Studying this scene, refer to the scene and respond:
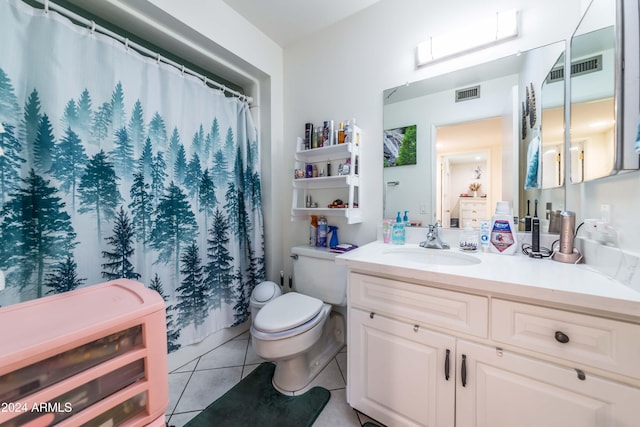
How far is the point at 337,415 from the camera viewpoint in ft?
4.03

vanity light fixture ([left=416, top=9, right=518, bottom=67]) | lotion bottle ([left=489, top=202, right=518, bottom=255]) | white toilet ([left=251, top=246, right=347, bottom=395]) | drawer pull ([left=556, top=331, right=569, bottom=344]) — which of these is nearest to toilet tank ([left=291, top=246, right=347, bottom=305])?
white toilet ([left=251, top=246, right=347, bottom=395])

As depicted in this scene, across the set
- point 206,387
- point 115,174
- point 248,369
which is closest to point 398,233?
point 248,369

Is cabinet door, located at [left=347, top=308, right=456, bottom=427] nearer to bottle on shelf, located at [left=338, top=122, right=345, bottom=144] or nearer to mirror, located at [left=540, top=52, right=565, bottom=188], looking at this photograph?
mirror, located at [left=540, top=52, right=565, bottom=188]

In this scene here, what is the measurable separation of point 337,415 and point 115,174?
1717 millimetres

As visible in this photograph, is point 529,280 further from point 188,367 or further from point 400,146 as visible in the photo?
point 188,367

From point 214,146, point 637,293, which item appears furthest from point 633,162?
point 214,146

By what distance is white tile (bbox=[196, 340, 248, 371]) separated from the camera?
1.63 metres

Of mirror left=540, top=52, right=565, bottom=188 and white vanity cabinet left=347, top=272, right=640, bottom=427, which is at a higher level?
A: mirror left=540, top=52, right=565, bottom=188

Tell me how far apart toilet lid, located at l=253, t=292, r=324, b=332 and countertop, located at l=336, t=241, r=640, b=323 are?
446mm

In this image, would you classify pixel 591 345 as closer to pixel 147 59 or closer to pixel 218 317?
pixel 218 317

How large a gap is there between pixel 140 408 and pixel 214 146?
1.50 meters

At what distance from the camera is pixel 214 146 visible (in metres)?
1.75

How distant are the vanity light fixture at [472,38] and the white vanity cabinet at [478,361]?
1330mm

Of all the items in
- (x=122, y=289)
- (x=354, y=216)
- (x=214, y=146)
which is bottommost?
(x=122, y=289)
